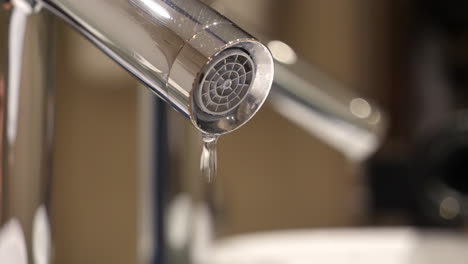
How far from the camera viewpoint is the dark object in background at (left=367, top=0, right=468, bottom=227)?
767 millimetres

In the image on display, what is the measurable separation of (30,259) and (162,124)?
0.12 metres

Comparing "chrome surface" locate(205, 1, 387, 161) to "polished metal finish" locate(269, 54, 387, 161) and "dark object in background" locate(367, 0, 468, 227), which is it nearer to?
"polished metal finish" locate(269, 54, 387, 161)

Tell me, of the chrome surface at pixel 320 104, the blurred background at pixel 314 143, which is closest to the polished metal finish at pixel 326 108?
the chrome surface at pixel 320 104

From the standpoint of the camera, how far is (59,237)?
33.8 inches

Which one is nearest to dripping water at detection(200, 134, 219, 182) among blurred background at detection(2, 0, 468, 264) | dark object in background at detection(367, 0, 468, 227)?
blurred background at detection(2, 0, 468, 264)

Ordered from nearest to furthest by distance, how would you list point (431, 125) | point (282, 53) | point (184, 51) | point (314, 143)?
point (184, 51) → point (282, 53) → point (431, 125) → point (314, 143)

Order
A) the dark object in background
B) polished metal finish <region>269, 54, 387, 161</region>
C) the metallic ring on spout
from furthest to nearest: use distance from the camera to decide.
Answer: the dark object in background
polished metal finish <region>269, 54, 387, 161</region>
the metallic ring on spout

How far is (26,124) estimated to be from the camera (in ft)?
→ 0.62

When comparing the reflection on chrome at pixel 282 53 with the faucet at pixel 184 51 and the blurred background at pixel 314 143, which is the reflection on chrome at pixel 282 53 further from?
the blurred background at pixel 314 143

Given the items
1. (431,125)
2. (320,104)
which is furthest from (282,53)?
(431,125)

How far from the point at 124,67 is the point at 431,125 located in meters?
0.68

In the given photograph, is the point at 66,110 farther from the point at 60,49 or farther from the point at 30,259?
the point at 30,259

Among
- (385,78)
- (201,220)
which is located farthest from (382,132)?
(385,78)

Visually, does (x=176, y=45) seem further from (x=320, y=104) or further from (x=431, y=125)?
(x=431, y=125)
